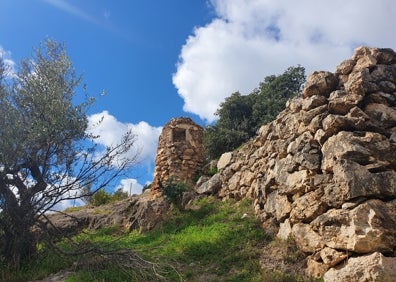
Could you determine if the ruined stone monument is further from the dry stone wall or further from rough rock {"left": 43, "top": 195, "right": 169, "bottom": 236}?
the dry stone wall

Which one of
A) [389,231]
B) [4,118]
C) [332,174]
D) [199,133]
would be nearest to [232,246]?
[332,174]

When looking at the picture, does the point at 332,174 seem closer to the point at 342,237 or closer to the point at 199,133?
the point at 342,237

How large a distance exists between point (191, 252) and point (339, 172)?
3.99 metres

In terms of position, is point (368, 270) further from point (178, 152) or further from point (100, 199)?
point (100, 199)

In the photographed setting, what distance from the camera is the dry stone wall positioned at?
295 inches

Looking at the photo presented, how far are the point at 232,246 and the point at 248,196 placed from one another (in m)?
3.09

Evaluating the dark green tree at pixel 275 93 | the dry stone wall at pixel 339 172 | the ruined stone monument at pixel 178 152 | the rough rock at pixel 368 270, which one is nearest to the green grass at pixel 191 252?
the dry stone wall at pixel 339 172

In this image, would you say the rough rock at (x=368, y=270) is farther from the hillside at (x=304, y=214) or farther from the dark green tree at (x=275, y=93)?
the dark green tree at (x=275, y=93)

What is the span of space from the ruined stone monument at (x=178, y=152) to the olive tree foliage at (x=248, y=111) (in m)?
1.70

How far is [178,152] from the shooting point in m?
17.2

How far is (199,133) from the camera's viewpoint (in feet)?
60.4

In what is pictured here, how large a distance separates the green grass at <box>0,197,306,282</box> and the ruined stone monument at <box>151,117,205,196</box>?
156 inches

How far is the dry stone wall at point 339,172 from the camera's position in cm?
750

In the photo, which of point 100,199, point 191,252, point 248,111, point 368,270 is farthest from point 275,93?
point 368,270
